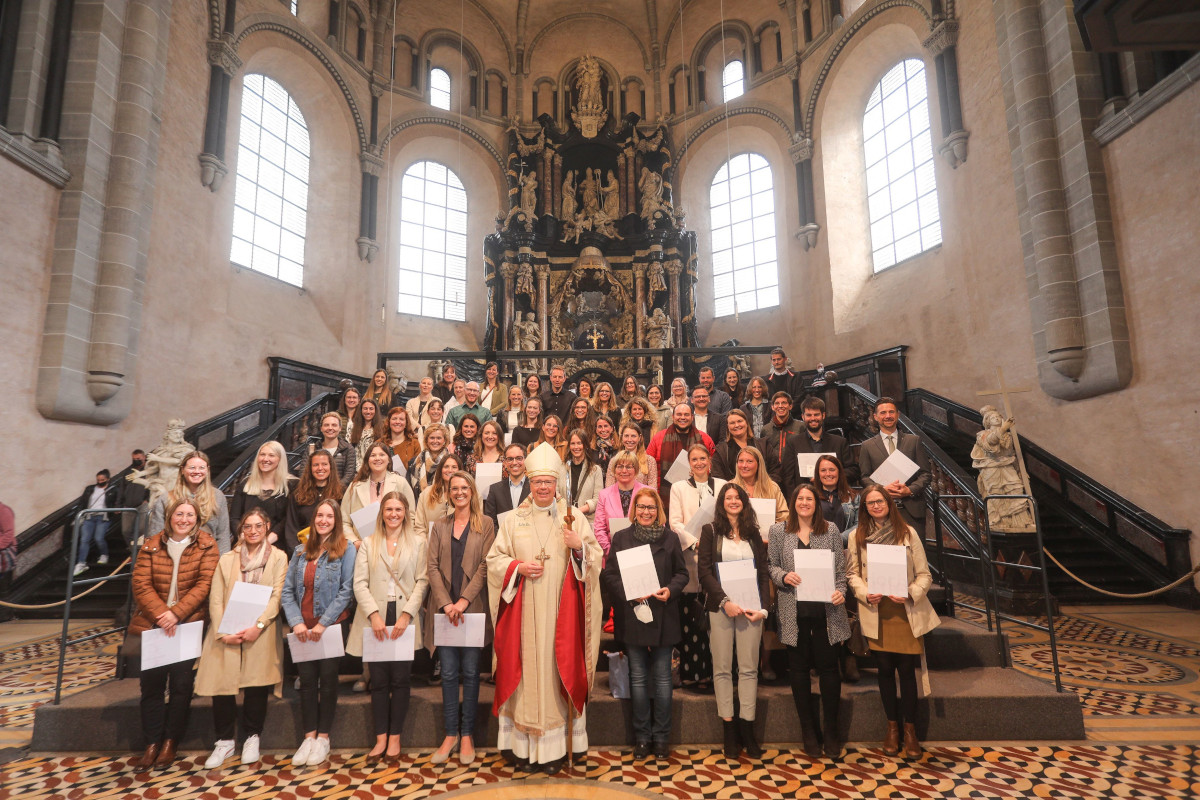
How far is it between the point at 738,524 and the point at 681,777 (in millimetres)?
1456

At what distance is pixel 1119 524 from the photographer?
7.59 meters

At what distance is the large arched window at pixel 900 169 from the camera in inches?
495

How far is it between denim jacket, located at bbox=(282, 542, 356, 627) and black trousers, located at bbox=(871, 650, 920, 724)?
3.27 meters

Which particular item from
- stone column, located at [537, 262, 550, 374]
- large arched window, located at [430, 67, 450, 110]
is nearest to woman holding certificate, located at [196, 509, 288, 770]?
stone column, located at [537, 262, 550, 374]

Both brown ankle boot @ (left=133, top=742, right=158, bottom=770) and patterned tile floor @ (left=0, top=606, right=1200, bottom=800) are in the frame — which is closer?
patterned tile floor @ (left=0, top=606, right=1200, bottom=800)

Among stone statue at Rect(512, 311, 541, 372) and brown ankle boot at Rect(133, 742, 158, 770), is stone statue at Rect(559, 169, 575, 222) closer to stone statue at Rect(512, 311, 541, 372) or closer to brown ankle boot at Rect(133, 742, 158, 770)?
stone statue at Rect(512, 311, 541, 372)

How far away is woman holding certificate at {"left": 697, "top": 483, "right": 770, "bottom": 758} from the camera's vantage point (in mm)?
3725

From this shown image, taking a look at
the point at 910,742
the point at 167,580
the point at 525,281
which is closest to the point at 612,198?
the point at 525,281

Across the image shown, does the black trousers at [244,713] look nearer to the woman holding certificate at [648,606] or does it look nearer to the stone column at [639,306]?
the woman holding certificate at [648,606]

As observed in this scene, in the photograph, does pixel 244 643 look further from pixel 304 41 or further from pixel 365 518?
pixel 304 41

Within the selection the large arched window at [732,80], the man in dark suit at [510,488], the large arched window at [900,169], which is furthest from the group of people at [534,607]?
the large arched window at [732,80]

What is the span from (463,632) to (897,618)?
102 inches

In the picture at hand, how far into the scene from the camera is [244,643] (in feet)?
12.5

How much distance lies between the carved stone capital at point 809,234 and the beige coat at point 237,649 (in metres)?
13.7
